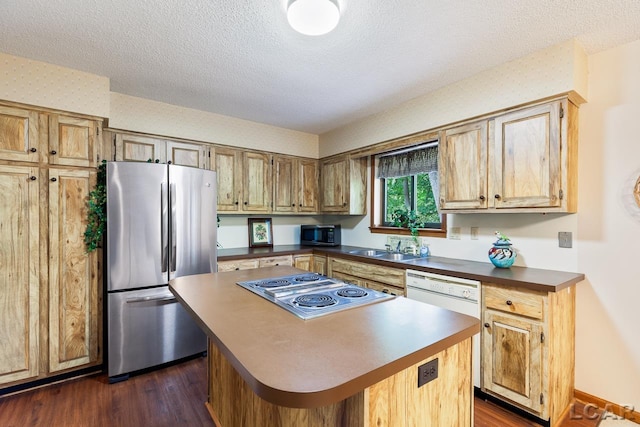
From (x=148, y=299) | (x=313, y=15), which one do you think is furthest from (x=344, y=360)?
(x=148, y=299)

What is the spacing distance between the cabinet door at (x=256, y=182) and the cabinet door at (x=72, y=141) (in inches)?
59.5

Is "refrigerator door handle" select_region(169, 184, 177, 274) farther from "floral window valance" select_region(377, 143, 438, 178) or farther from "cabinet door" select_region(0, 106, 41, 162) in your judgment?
"floral window valance" select_region(377, 143, 438, 178)

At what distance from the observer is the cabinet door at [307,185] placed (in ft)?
13.8

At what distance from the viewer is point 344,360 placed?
0.93 metres

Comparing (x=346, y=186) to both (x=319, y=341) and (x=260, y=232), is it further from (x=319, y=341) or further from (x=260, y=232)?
(x=319, y=341)

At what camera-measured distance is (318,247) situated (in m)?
4.07

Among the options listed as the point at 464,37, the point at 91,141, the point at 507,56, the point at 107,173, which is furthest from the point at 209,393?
the point at 507,56

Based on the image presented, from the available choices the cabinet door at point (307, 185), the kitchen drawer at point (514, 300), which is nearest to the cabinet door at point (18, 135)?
the cabinet door at point (307, 185)

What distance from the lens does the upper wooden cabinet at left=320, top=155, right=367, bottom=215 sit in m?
3.92

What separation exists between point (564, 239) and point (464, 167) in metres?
0.89

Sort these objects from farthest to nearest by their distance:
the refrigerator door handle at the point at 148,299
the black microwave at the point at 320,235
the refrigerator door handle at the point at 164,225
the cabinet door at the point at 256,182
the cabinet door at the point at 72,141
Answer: the black microwave at the point at 320,235 < the cabinet door at the point at 256,182 < the refrigerator door handle at the point at 164,225 < the refrigerator door handle at the point at 148,299 < the cabinet door at the point at 72,141

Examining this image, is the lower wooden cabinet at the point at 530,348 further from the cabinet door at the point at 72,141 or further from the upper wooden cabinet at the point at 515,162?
the cabinet door at the point at 72,141

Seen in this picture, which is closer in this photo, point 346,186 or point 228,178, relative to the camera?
point 228,178

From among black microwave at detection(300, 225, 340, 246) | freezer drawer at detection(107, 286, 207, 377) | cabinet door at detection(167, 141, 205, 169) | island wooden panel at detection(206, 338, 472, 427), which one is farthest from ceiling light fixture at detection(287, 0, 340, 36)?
black microwave at detection(300, 225, 340, 246)
